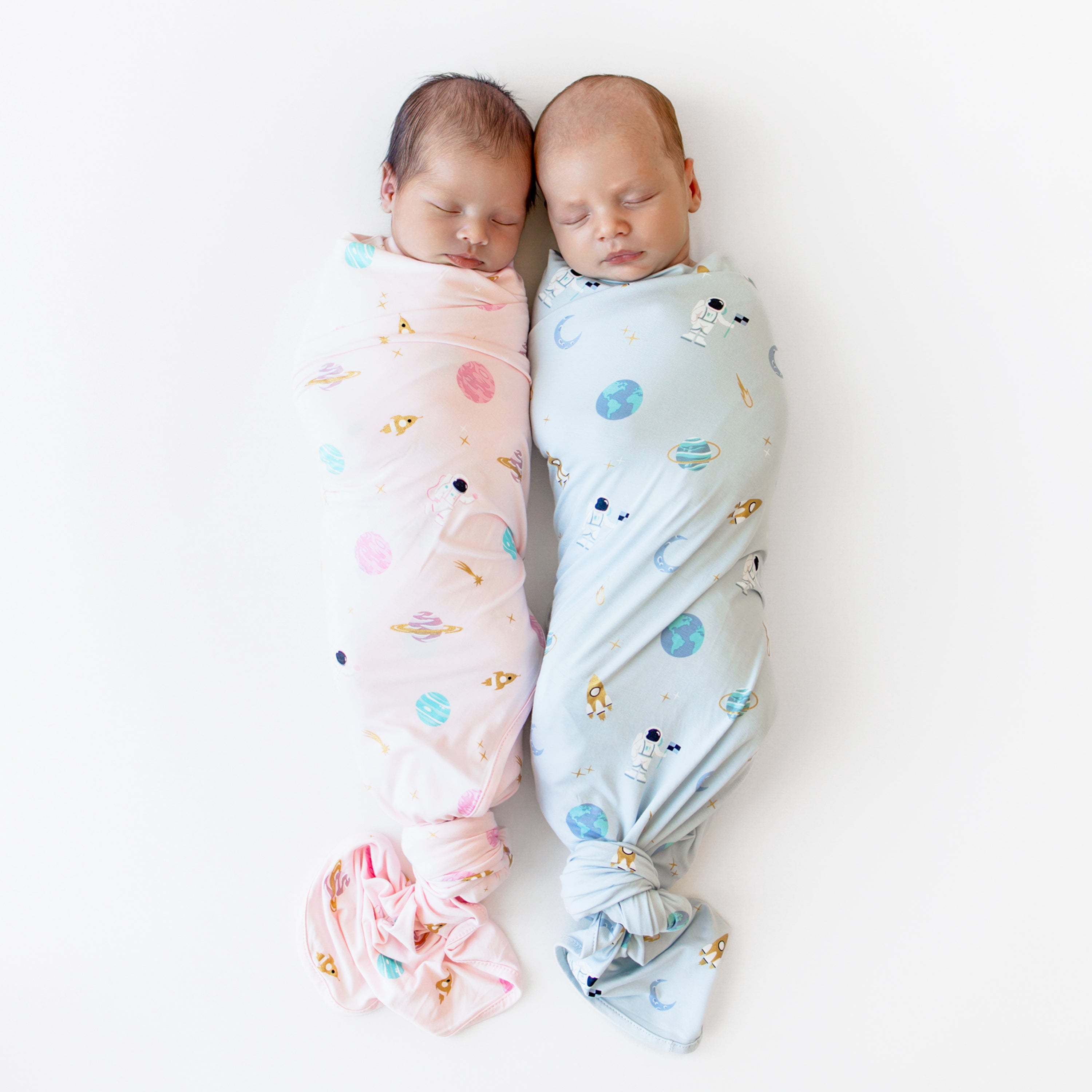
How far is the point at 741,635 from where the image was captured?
141 centimetres

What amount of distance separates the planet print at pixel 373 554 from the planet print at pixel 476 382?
281 mm

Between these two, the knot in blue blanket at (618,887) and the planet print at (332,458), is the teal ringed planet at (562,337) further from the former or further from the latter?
the knot in blue blanket at (618,887)

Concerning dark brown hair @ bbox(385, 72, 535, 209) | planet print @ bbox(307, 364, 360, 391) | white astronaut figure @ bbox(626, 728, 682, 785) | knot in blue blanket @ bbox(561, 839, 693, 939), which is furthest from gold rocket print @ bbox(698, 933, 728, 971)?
dark brown hair @ bbox(385, 72, 535, 209)

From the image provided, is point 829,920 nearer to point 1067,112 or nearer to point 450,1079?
point 450,1079

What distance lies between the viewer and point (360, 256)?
1461 mm

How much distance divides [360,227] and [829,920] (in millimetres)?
1524

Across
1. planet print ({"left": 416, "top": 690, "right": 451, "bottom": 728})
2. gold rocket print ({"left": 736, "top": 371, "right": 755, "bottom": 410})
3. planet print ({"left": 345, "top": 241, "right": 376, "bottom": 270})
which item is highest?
gold rocket print ({"left": 736, "top": 371, "right": 755, "bottom": 410})

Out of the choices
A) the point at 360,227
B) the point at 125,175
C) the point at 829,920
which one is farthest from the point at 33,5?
the point at 829,920

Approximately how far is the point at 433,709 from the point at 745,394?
738mm

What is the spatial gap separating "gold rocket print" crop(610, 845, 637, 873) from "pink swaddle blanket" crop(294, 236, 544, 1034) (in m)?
0.21

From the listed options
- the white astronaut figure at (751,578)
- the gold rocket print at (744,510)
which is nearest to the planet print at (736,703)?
the white astronaut figure at (751,578)

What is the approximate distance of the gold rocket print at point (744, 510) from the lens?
1421mm

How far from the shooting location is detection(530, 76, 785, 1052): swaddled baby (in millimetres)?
1379

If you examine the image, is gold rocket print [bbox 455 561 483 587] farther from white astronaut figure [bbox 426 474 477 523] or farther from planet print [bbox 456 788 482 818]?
planet print [bbox 456 788 482 818]
